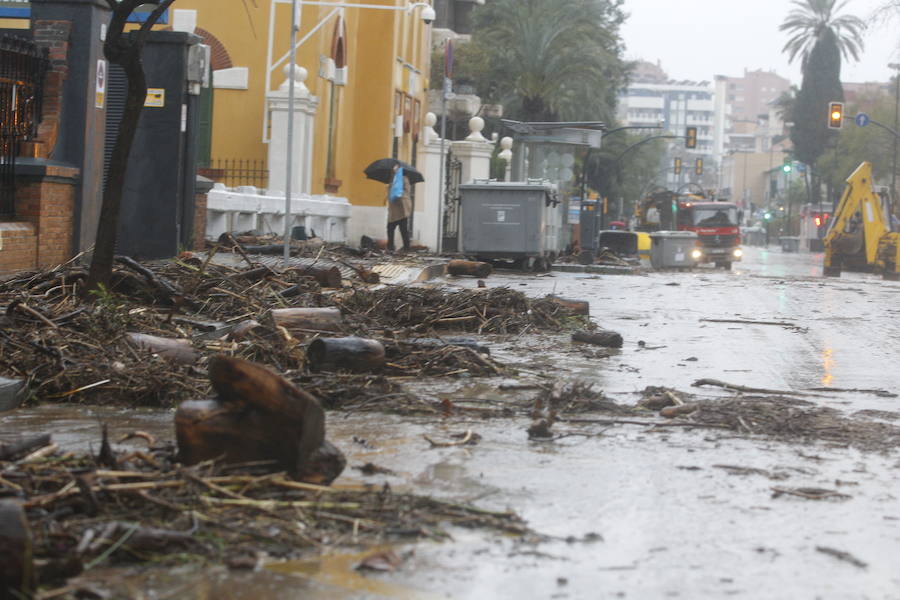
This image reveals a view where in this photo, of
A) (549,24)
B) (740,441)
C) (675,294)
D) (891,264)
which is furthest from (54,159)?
(549,24)

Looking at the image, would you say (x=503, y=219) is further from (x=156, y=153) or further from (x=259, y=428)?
(x=259, y=428)

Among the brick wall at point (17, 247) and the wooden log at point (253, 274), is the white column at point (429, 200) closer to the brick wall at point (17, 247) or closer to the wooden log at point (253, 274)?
the brick wall at point (17, 247)

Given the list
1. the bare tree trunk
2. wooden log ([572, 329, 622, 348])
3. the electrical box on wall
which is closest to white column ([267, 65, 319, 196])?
the electrical box on wall

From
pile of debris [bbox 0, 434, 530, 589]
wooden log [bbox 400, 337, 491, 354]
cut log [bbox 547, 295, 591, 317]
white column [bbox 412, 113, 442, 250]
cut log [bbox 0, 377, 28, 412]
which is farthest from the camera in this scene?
white column [bbox 412, 113, 442, 250]

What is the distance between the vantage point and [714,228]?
50281 mm

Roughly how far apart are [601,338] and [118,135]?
183 inches

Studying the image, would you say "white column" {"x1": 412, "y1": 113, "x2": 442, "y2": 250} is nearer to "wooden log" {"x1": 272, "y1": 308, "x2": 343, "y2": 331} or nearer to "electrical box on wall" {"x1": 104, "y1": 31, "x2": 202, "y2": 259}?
"electrical box on wall" {"x1": 104, "y1": 31, "x2": 202, "y2": 259}

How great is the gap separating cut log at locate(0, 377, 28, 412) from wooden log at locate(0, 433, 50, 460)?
2370 mm

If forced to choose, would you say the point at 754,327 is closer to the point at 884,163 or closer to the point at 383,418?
the point at 383,418

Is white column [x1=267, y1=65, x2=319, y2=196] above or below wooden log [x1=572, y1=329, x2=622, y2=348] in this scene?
above

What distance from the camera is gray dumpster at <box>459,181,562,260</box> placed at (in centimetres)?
2942

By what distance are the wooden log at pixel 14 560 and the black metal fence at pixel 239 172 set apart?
78.6 ft

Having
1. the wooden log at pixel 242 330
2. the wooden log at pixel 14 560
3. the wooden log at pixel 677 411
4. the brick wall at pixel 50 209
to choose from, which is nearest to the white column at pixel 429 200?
the brick wall at pixel 50 209

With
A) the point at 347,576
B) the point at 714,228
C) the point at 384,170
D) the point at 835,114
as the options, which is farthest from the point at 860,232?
the point at 347,576
